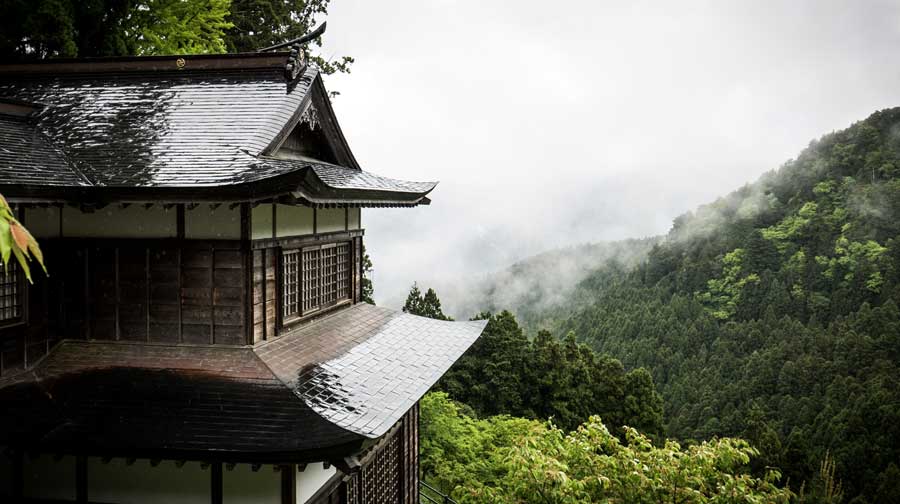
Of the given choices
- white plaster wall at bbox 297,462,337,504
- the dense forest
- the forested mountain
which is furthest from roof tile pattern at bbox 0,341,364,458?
the forested mountain

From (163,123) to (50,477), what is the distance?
464 cm

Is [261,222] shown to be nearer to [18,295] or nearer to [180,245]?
[180,245]

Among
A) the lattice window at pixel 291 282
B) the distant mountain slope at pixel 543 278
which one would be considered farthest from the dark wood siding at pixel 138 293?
the distant mountain slope at pixel 543 278

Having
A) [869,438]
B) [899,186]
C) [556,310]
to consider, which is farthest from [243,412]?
[556,310]

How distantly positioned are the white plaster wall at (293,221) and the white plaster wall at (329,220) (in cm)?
37

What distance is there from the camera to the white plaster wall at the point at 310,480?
7.32m

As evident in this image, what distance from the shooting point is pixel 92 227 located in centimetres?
796

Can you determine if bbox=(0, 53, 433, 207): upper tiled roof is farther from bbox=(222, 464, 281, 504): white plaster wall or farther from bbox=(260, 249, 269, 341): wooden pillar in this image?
bbox=(222, 464, 281, 504): white plaster wall

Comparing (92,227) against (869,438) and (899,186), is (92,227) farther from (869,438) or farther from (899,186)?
(899,186)

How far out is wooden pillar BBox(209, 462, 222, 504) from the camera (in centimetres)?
694

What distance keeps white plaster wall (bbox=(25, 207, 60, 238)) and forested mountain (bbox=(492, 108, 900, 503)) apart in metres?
23.3

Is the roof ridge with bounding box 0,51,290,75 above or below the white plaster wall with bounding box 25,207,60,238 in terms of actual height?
above

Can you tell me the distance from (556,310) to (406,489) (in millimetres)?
109066

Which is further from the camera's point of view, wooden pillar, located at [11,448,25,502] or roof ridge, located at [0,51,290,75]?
roof ridge, located at [0,51,290,75]
